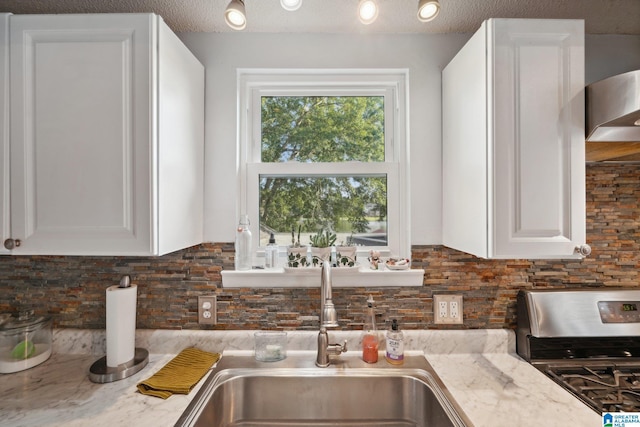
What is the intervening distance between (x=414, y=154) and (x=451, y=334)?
2.67 ft

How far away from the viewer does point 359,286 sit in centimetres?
140

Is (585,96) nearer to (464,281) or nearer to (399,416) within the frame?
(464,281)

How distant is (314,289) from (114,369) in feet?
2.67

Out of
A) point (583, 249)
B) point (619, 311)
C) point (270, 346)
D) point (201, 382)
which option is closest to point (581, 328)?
point (619, 311)

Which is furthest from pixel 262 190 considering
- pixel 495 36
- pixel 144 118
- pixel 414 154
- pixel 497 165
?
pixel 495 36

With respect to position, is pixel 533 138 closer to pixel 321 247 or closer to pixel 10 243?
pixel 321 247

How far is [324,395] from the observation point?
4.00 feet

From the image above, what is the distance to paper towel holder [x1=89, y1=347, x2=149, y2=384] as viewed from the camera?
114 cm

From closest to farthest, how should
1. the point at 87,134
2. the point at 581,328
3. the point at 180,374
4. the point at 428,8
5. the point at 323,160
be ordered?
1. the point at 428,8
2. the point at 87,134
3. the point at 180,374
4. the point at 581,328
5. the point at 323,160

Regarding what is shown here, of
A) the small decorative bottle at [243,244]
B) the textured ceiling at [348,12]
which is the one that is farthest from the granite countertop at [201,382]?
the textured ceiling at [348,12]

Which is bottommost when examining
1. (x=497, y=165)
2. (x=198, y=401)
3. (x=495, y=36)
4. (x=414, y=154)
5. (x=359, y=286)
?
(x=198, y=401)

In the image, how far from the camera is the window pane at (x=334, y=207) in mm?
1539

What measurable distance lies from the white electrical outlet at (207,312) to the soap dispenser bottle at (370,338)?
2.17ft

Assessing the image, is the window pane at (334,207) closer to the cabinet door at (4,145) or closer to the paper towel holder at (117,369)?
the paper towel holder at (117,369)
